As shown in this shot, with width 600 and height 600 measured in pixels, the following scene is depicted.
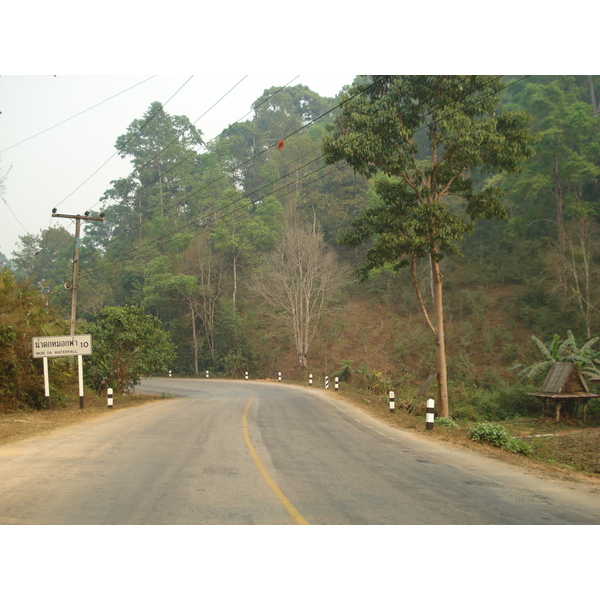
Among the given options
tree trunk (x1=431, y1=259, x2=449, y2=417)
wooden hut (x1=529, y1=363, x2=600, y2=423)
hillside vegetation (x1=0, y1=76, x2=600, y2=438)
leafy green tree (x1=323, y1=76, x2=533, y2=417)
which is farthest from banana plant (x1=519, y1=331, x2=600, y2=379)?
leafy green tree (x1=323, y1=76, x2=533, y2=417)

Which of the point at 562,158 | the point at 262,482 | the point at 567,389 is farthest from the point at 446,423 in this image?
the point at 562,158

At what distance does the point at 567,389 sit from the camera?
26.6m

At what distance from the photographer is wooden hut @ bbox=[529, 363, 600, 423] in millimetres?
26234

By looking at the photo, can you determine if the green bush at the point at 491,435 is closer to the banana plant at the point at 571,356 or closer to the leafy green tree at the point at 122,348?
the leafy green tree at the point at 122,348

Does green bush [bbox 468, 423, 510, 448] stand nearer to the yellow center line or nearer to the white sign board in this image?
the yellow center line

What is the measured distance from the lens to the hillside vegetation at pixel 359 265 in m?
20.2

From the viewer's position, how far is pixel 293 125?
83938 millimetres

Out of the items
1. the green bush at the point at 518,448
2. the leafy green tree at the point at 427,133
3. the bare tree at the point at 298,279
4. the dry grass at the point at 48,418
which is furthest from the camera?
the bare tree at the point at 298,279

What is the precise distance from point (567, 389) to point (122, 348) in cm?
2152

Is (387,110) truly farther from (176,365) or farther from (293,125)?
(293,125)

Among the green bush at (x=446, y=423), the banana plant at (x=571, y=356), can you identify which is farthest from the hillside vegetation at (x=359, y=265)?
the green bush at (x=446, y=423)

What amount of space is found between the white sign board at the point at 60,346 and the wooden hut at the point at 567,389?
20.8m

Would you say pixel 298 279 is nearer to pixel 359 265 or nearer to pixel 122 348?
pixel 359 265

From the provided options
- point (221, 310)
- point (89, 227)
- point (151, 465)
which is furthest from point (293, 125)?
point (151, 465)
